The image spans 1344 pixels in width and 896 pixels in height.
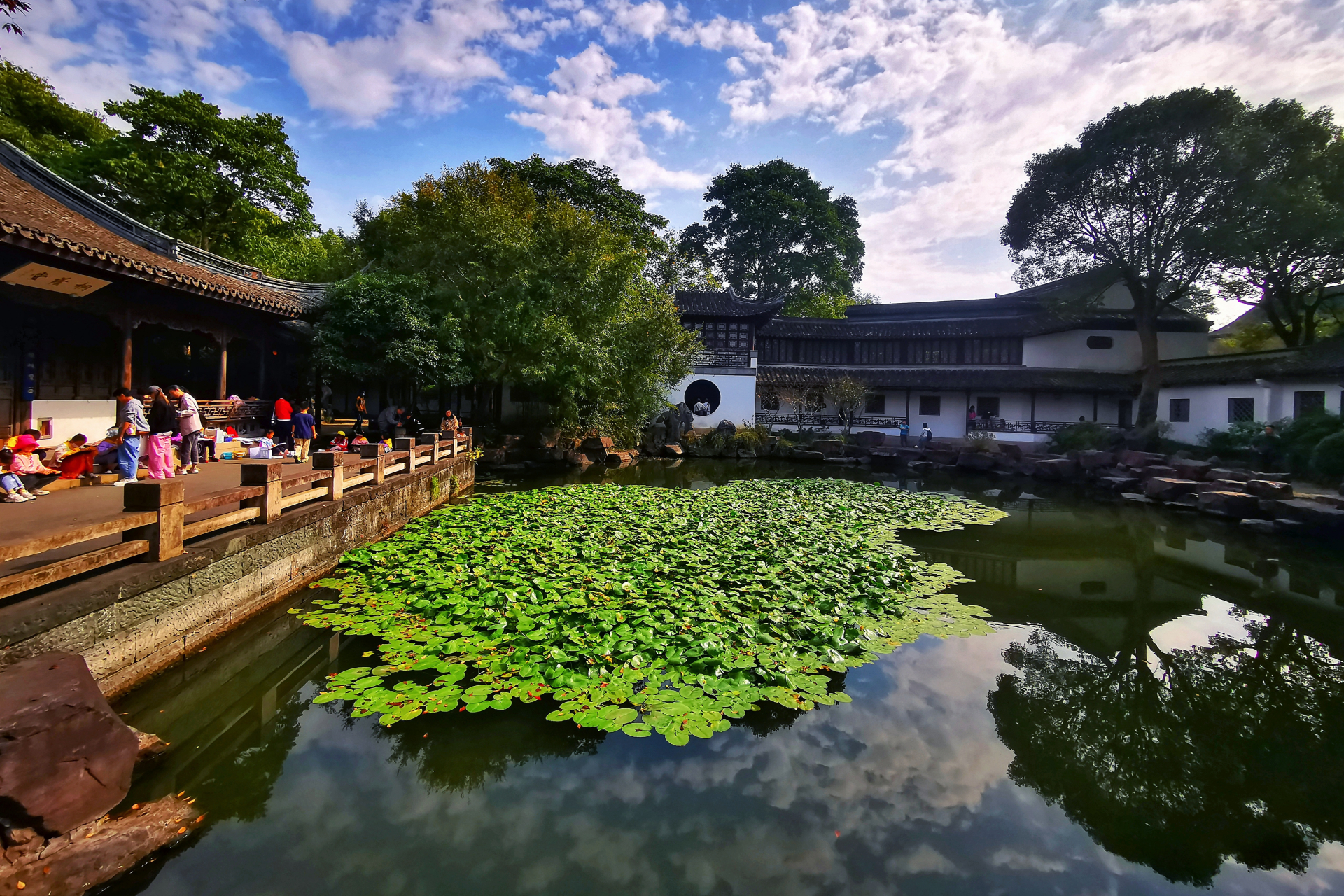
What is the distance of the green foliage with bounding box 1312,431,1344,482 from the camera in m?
13.3

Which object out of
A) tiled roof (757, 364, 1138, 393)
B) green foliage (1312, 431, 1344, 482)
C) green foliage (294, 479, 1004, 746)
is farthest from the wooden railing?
tiled roof (757, 364, 1138, 393)

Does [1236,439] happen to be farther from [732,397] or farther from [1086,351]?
[732,397]

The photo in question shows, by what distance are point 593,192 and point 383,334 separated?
15.2 metres

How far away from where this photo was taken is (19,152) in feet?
31.5

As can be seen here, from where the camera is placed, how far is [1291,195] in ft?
55.1

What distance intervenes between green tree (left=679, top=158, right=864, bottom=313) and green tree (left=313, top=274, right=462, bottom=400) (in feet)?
82.8

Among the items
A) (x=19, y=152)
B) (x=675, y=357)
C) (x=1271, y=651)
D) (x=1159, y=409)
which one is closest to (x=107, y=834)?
(x=1271, y=651)

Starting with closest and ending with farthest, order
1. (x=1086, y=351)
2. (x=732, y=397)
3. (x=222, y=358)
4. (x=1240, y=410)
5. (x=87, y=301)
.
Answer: (x=87, y=301)
(x=222, y=358)
(x=1240, y=410)
(x=1086, y=351)
(x=732, y=397)

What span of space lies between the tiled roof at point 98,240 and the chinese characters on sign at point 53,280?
41 cm

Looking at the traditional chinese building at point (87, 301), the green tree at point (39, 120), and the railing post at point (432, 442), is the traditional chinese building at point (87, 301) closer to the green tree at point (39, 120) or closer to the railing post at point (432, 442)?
the railing post at point (432, 442)

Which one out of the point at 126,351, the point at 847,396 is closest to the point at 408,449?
the point at 126,351

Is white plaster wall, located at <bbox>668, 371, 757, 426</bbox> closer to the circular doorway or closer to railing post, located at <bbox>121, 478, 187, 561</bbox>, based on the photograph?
the circular doorway

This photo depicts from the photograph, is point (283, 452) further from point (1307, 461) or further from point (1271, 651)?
point (1307, 461)

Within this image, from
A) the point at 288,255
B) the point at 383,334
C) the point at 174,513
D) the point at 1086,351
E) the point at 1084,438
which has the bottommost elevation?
the point at 174,513
